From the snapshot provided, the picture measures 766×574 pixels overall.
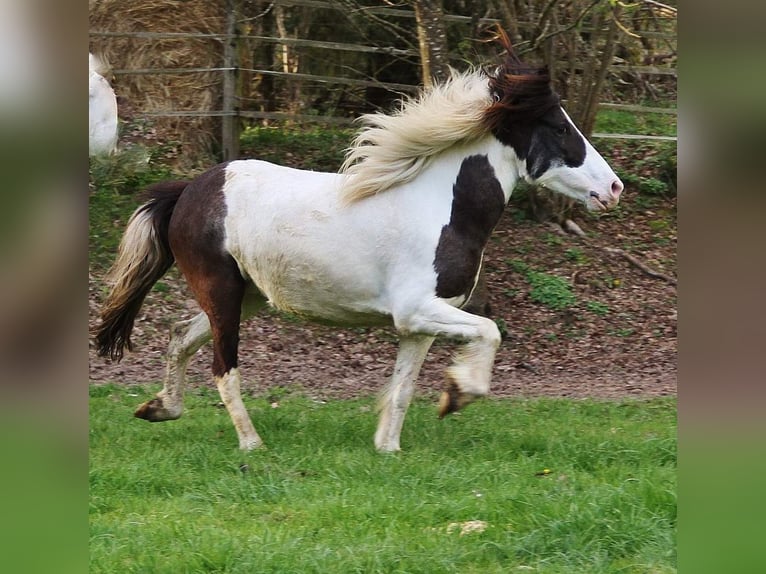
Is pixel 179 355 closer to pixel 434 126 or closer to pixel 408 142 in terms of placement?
pixel 408 142

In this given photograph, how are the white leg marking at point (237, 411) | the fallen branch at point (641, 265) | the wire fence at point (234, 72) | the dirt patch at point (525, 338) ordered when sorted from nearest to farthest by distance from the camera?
1. the white leg marking at point (237, 411)
2. the dirt patch at point (525, 338)
3. the fallen branch at point (641, 265)
4. the wire fence at point (234, 72)

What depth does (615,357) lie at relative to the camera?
32.1ft

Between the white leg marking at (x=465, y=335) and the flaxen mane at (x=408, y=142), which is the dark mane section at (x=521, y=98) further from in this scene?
the white leg marking at (x=465, y=335)

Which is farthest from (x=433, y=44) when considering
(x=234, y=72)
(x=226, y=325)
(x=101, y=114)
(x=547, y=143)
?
(x=226, y=325)

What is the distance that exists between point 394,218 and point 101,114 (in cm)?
634

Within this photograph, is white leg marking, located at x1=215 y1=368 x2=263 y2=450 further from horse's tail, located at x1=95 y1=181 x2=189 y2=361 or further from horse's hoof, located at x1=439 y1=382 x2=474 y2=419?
horse's hoof, located at x1=439 y1=382 x2=474 y2=419

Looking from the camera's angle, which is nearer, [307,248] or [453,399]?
[453,399]

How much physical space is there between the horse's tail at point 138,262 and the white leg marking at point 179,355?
37 centimetres

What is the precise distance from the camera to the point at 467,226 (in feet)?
18.9

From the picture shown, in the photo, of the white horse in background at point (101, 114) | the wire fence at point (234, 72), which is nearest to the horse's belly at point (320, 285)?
the white horse in background at point (101, 114)

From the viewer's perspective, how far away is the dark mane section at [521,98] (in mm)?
5883

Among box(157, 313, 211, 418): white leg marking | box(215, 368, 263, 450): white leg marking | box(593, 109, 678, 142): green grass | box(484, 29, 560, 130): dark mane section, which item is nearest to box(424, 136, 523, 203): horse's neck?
box(484, 29, 560, 130): dark mane section

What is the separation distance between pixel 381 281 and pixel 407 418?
62.1 inches
